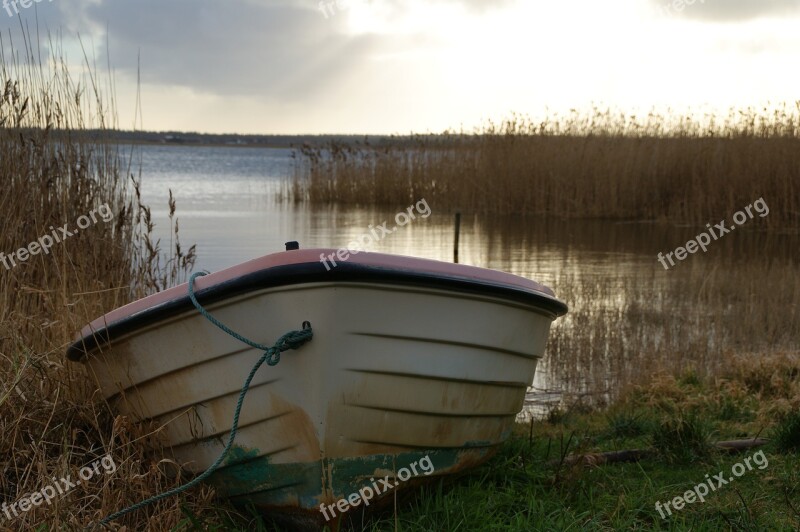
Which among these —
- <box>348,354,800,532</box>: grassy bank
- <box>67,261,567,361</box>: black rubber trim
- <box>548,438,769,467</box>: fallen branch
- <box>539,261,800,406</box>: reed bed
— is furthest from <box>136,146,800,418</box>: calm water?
<box>67,261,567,361</box>: black rubber trim

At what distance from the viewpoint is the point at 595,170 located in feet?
50.9

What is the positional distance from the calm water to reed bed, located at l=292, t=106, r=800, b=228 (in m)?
0.56

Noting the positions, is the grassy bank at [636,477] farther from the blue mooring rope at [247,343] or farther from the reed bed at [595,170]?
the reed bed at [595,170]

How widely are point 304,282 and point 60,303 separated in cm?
251

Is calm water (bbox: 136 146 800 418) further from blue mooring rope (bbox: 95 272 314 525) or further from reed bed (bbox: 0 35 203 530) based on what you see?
blue mooring rope (bbox: 95 272 314 525)

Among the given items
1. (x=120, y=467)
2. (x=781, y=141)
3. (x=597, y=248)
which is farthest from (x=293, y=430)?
(x=781, y=141)

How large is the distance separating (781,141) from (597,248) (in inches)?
154

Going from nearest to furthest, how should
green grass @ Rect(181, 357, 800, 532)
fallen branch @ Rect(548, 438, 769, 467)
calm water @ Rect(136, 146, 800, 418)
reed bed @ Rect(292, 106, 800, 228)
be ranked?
green grass @ Rect(181, 357, 800, 532), fallen branch @ Rect(548, 438, 769, 467), calm water @ Rect(136, 146, 800, 418), reed bed @ Rect(292, 106, 800, 228)

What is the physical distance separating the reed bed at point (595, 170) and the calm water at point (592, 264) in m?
0.56

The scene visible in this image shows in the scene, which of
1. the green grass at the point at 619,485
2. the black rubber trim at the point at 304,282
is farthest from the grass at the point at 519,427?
the black rubber trim at the point at 304,282

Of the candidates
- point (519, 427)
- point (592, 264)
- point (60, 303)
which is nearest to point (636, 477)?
point (519, 427)

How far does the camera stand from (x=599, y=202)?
15414 mm

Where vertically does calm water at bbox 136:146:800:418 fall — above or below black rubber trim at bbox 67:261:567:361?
below

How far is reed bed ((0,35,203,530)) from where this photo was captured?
3.31 metres
